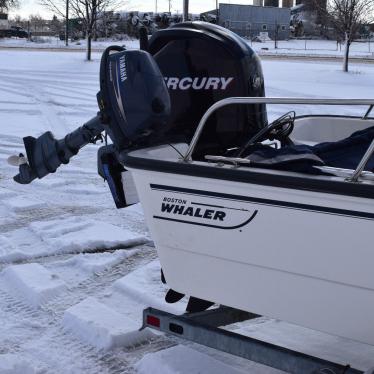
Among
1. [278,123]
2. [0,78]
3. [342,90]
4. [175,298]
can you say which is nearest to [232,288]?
[175,298]

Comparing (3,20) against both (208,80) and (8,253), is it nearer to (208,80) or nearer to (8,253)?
(8,253)

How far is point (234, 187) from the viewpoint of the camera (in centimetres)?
237

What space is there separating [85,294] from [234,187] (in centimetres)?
169

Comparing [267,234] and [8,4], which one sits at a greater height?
[8,4]

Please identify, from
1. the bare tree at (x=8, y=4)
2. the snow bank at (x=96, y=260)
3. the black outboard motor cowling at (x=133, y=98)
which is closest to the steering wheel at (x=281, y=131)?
the black outboard motor cowling at (x=133, y=98)

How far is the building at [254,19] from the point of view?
45.6 m

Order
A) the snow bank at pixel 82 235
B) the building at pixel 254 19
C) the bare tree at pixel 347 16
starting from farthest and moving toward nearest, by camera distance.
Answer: the building at pixel 254 19 → the bare tree at pixel 347 16 → the snow bank at pixel 82 235

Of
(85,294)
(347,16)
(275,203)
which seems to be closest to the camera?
(275,203)

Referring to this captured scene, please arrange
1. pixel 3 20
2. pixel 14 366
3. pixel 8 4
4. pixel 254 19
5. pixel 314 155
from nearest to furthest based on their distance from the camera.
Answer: pixel 314 155
pixel 14 366
pixel 254 19
pixel 8 4
pixel 3 20

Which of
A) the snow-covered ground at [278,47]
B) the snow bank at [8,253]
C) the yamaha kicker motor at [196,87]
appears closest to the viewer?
the yamaha kicker motor at [196,87]

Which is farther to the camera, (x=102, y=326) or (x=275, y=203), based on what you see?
(x=102, y=326)

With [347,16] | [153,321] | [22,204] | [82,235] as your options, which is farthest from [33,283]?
[347,16]

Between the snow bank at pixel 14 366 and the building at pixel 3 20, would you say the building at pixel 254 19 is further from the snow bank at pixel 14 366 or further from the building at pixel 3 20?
the snow bank at pixel 14 366

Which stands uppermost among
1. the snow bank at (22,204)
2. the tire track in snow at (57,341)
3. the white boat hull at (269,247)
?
the white boat hull at (269,247)
